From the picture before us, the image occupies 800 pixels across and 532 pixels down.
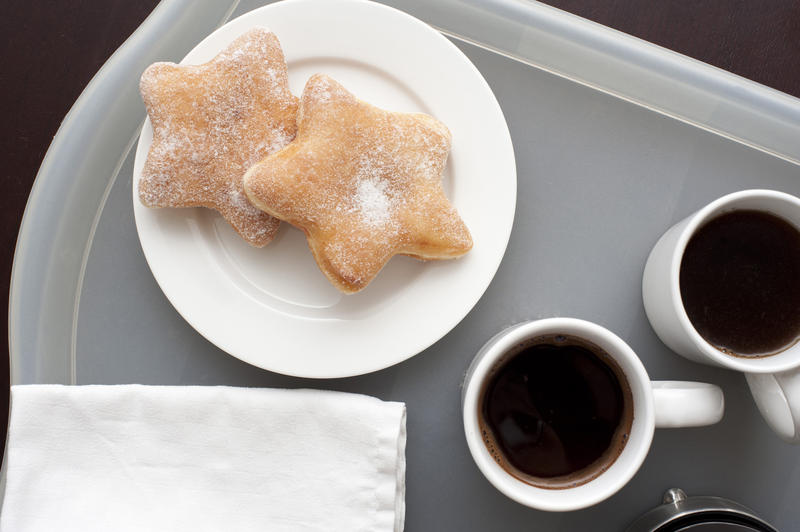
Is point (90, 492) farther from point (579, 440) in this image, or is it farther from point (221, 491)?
point (579, 440)

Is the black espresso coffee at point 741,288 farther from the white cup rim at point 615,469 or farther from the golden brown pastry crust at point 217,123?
the golden brown pastry crust at point 217,123

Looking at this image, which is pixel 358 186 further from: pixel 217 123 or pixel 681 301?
pixel 681 301

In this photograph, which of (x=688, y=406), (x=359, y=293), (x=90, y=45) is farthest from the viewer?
(x=90, y=45)

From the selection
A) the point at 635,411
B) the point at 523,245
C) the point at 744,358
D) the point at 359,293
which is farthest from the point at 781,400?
the point at 359,293

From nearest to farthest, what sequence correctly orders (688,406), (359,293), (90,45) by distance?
(688,406)
(359,293)
(90,45)

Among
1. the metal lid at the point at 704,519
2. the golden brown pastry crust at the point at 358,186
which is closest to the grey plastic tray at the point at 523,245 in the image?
the metal lid at the point at 704,519

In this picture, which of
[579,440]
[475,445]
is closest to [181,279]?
[475,445]
